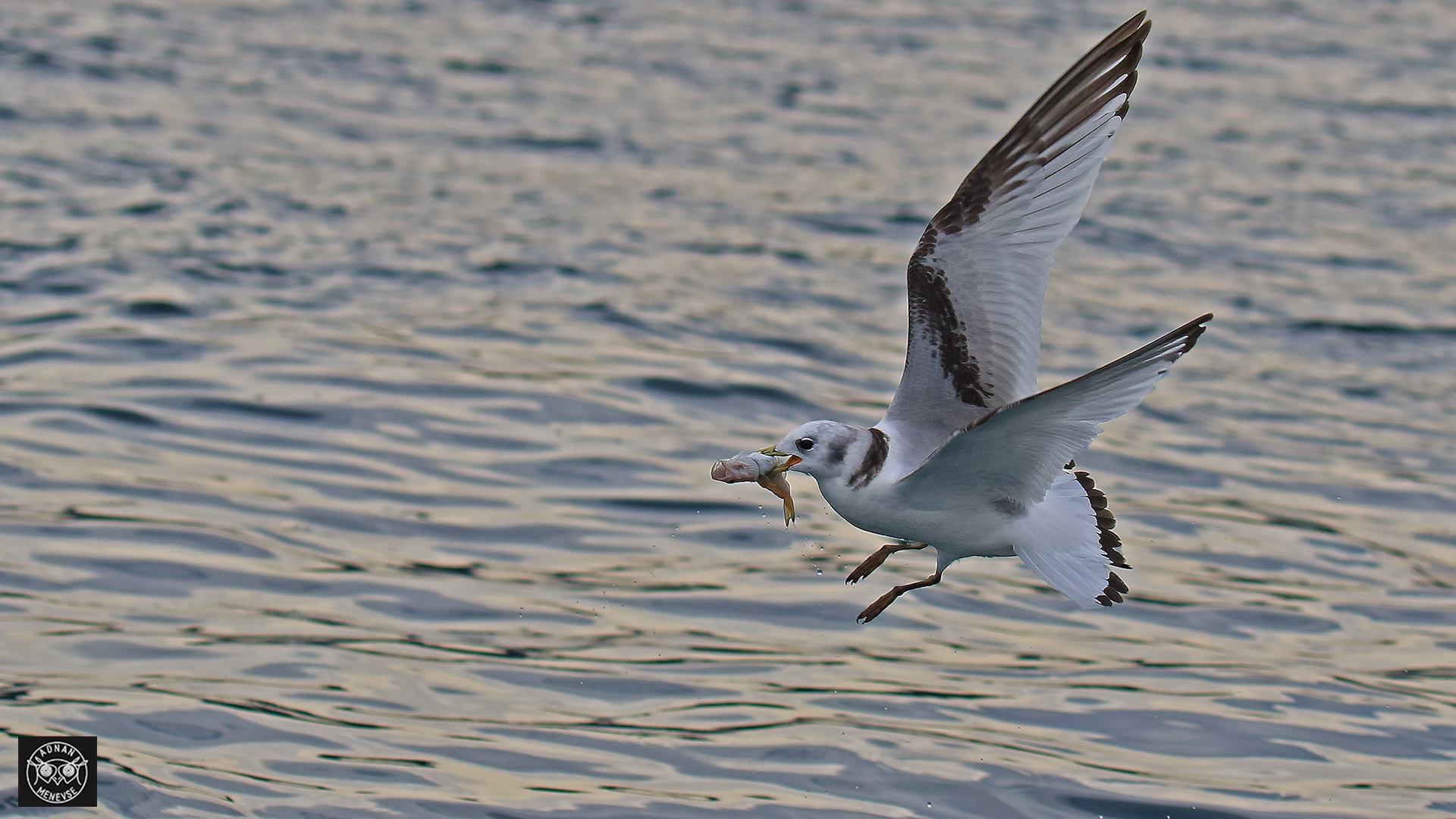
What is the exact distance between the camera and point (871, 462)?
7070 mm

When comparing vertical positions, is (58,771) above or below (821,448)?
below

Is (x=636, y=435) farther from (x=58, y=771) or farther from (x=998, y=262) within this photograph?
(x=998, y=262)

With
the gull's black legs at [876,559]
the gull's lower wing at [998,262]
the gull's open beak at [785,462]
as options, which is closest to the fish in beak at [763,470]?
the gull's open beak at [785,462]

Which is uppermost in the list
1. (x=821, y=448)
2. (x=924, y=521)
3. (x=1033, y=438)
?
(x=1033, y=438)

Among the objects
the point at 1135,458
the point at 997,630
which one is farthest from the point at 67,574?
the point at 1135,458

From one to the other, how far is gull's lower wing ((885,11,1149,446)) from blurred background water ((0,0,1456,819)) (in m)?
2.75

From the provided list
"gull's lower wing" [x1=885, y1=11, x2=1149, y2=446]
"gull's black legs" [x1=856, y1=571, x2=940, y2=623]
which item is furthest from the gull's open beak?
"gull's lower wing" [x1=885, y1=11, x2=1149, y2=446]

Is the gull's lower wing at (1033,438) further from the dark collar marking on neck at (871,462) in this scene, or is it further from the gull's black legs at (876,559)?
the gull's black legs at (876,559)

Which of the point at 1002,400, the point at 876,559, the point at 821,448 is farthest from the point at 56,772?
the point at 1002,400

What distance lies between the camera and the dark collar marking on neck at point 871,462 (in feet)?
23.0

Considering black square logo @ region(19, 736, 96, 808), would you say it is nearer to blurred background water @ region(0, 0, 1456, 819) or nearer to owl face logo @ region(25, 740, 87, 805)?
owl face logo @ region(25, 740, 87, 805)

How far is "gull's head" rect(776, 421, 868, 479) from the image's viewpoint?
6969 mm

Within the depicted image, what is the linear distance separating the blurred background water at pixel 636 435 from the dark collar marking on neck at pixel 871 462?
311 centimetres

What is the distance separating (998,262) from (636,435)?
6476 millimetres
